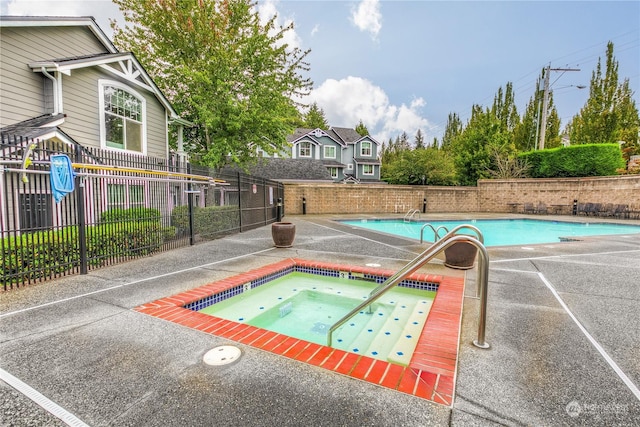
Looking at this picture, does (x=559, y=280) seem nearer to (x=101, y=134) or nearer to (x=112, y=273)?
(x=112, y=273)

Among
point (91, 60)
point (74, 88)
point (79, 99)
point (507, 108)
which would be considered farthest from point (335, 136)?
point (74, 88)

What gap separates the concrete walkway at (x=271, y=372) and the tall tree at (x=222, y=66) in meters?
9.79

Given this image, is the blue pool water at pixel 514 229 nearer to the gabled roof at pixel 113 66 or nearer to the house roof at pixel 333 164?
the gabled roof at pixel 113 66

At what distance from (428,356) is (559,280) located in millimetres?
4090

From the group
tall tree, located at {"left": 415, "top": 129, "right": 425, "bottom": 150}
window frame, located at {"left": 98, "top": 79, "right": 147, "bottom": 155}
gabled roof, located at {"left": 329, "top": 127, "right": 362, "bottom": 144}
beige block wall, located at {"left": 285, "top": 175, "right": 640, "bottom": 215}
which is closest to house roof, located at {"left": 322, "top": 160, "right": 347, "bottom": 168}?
gabled roof, located at {"left": 329, "top": 127, "right": 362, "bottom": 144}

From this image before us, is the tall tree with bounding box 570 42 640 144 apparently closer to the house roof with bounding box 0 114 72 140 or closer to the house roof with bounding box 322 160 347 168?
the house roof with bounding box 322 160 347 168

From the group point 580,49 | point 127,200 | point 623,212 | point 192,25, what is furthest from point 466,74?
point 127,200

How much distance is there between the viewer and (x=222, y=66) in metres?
12.7

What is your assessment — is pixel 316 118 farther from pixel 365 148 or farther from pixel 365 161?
pixel 365 161

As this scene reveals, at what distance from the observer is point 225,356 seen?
264 centimetres

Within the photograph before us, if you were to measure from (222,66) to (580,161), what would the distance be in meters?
23.4

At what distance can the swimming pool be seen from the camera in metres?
3.93

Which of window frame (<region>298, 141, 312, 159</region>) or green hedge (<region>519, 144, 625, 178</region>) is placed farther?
window frame (<region>298, 141, 312, 159</region>)

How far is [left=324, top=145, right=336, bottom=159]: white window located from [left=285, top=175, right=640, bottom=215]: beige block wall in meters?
15.9
